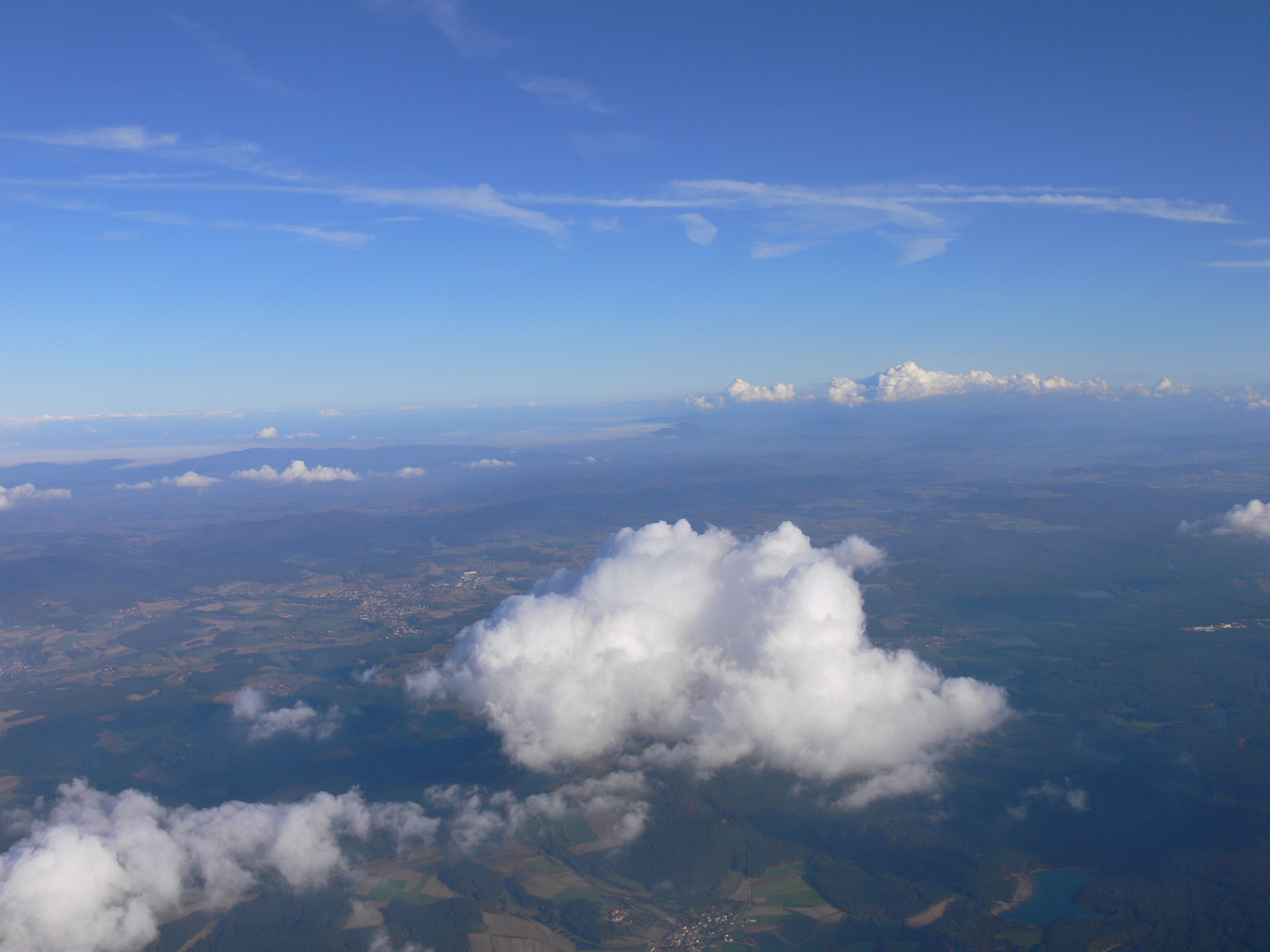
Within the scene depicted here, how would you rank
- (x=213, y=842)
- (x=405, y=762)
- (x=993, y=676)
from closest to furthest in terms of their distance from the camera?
(x=213, y=842) < (x=405, y=762) < (x=993, y=676)

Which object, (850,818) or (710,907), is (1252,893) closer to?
A: (850,818)

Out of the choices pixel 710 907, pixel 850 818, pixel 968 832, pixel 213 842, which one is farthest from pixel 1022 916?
pixel 213 842

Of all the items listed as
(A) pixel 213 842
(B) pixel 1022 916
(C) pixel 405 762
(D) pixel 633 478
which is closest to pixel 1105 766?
(B) pixel 1022 916

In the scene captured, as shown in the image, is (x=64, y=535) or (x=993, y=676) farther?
(x=64, y=535)

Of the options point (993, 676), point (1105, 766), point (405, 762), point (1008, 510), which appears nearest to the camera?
point (1105, 766)

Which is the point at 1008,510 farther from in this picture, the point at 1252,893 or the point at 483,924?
the point at 483,924

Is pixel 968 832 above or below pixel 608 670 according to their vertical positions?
below
